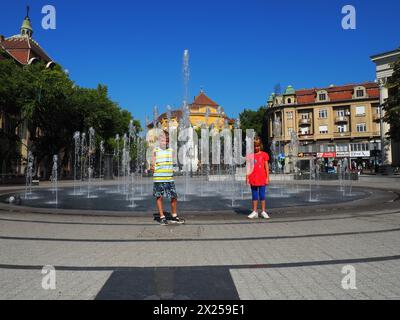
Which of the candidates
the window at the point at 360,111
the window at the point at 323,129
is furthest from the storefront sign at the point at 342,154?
the window at the point at 360,111

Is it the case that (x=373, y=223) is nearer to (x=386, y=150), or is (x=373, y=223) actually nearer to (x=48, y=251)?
(x=48, y=251)

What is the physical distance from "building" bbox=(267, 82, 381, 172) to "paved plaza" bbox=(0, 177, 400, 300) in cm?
6644

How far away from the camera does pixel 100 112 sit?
4741 cm

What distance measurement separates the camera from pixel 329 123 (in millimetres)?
77938

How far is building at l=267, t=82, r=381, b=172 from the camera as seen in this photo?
73938 millimetres

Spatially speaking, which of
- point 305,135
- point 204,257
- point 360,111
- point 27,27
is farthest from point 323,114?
point 204,257

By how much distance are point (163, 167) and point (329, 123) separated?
241ft

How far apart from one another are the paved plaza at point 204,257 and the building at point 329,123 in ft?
218

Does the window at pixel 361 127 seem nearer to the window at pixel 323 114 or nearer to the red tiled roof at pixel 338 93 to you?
the red tiled roof at pixel 338 93

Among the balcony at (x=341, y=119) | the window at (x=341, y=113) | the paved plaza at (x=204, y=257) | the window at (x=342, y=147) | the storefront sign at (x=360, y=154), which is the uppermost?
the window at (x=341, y=113)

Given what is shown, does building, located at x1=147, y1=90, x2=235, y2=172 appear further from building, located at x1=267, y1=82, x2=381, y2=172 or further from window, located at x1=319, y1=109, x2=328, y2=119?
window, located at x1=319, y1=109, x2=328, y2=119

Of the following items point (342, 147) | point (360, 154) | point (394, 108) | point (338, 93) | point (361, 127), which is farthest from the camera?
point (338, 93)

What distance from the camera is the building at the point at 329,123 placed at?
73.9m

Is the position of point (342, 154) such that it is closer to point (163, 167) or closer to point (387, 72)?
point (387, 72)
